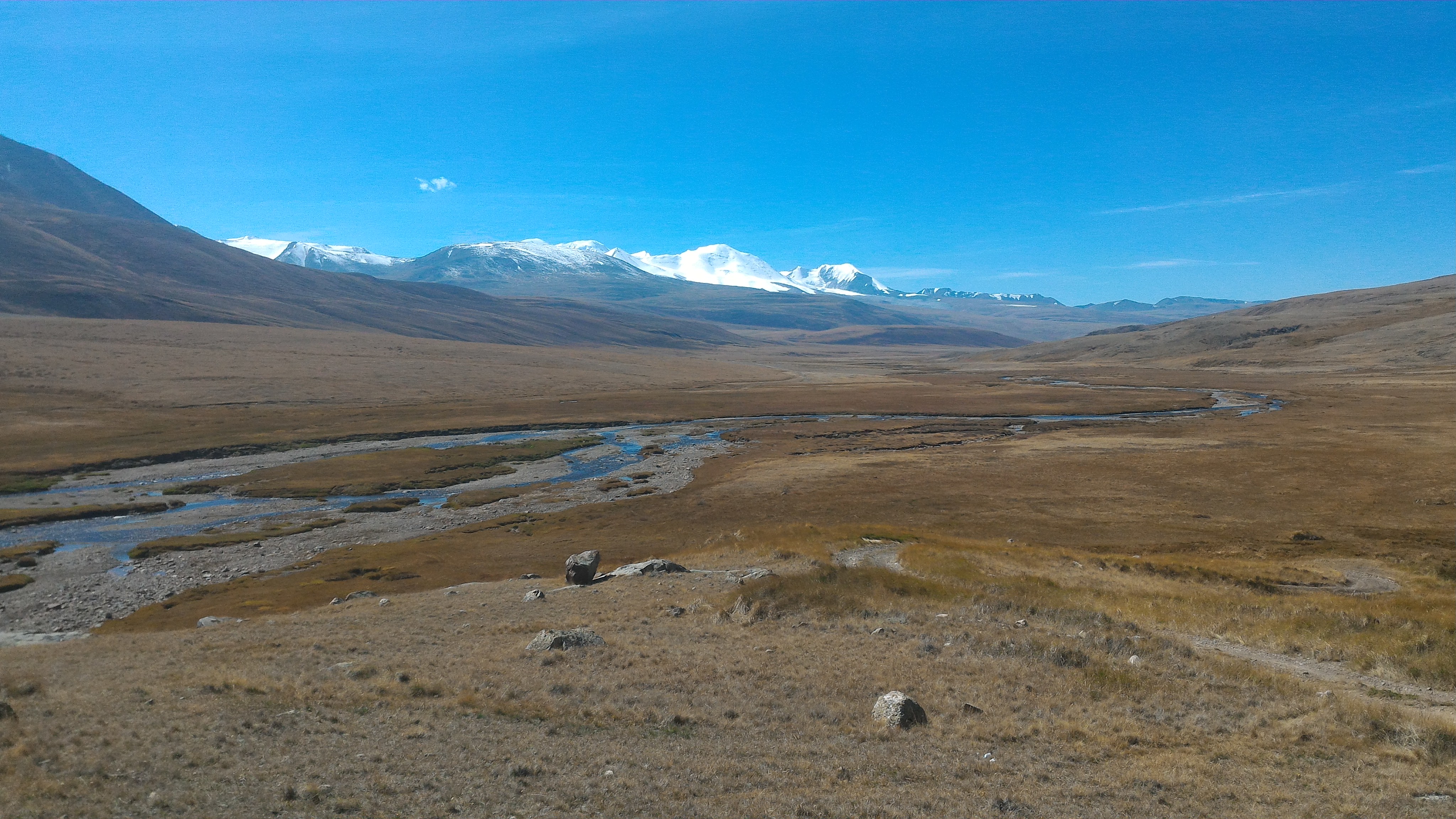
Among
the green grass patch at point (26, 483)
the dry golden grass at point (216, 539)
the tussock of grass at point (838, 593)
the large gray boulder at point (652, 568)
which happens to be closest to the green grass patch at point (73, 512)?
the green grass patch at point (26, 483)

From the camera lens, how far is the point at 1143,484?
2160 inches

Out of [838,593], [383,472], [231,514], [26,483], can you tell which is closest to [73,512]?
[231,514]

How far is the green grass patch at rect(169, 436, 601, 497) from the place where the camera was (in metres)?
58.5

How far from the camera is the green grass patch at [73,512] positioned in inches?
1812

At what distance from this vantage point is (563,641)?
1747 centimetres

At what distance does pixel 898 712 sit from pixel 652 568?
16.3 meters

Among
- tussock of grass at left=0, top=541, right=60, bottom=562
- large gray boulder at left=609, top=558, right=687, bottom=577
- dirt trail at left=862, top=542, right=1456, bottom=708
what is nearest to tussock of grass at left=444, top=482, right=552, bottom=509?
tussock of grass at left=0, top=541, right=60, bottom=562

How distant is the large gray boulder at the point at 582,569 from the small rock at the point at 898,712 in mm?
16230

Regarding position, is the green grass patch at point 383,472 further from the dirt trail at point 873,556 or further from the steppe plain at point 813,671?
the dirt trail at point 873,556

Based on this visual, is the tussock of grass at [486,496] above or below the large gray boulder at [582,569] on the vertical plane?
below

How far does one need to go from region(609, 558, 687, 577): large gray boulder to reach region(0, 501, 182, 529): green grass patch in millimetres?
42541

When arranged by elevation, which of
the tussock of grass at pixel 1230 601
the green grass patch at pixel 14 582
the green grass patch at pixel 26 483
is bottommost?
the green grass patch at pixel 14 582

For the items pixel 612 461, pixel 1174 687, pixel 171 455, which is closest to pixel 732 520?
pixel 612 461

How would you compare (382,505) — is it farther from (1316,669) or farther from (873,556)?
(1316,669)
